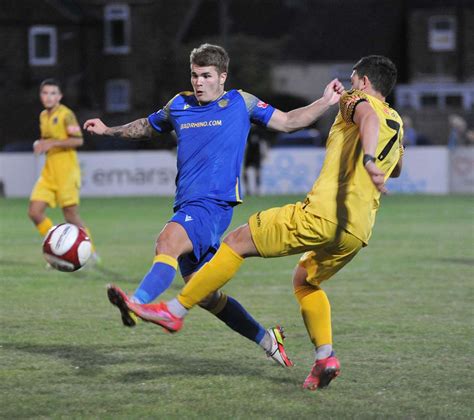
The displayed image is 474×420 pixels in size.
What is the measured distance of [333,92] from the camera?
7.02 meters

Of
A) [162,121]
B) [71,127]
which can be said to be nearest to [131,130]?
[162,121]

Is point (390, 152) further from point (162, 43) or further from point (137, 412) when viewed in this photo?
point (162, 43)

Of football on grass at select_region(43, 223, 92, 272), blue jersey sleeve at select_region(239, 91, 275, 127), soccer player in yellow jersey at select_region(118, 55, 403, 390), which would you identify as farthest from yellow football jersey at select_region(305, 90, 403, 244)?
football on grass at select_region(43, 223, 92, 272)

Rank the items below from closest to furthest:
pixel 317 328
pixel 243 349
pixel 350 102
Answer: pixel 350 102 → pixel 317 328 → pixel 243 349

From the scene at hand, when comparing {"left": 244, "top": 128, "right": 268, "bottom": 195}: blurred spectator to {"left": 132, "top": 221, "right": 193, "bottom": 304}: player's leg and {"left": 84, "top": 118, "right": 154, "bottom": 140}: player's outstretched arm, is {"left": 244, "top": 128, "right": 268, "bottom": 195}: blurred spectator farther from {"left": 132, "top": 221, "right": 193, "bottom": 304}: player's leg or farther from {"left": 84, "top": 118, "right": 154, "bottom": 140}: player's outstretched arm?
{"left": 132, "top": 221, "right": 193, "bottom": 304}: player's leg

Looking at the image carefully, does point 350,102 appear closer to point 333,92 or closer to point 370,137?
point 370,137

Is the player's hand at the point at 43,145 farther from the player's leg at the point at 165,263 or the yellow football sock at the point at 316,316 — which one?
the yellow football sock at the point at 316,316

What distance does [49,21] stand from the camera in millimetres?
66312

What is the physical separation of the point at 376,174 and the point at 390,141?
1.67ft

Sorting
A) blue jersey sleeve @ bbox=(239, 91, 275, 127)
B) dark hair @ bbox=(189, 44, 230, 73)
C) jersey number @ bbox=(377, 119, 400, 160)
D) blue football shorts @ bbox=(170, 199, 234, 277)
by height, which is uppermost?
dark hair @ bbox=(189, 44, 230, 73)

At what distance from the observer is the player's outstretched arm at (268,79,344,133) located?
7008 millimetres

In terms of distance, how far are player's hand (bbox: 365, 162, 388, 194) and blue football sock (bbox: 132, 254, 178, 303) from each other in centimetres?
134

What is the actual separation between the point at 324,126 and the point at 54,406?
52498 millimetres

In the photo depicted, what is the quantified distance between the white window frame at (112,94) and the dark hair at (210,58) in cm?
6018
